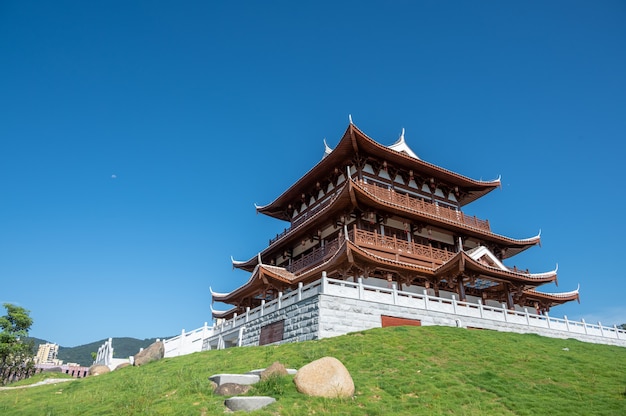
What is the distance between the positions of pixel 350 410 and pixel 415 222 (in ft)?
63.7

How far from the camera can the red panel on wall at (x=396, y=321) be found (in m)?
19.2

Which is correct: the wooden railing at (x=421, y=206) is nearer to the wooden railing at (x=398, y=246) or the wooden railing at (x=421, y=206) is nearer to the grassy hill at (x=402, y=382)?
the wooden railing at (x=398, y=246)

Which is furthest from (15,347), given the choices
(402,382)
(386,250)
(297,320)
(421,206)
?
(402,382)

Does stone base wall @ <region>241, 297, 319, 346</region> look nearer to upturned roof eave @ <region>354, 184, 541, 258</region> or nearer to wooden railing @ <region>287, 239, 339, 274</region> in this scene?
wooden railing @ <region>287, 239, 339, 274</region>

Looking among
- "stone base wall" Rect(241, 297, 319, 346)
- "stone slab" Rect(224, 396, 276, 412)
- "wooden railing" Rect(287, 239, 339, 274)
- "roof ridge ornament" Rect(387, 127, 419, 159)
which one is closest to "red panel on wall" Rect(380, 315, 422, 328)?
"stone base wall" Rect(241, 297, 319, 346)

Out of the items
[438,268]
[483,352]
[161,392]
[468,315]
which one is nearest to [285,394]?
[161,392]

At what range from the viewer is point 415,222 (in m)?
27.6

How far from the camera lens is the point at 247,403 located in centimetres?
932

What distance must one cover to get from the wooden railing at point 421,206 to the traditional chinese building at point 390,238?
80 millimetres

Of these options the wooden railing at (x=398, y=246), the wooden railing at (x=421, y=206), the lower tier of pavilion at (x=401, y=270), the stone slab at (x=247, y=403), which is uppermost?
the wooden railing at (x=421, y=206)

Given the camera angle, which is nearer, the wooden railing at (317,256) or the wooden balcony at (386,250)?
the wooden balcony at (386,250)

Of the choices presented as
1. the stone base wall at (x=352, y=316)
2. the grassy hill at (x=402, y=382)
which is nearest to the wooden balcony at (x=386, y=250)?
the stone base wall at (x=352, y=316)

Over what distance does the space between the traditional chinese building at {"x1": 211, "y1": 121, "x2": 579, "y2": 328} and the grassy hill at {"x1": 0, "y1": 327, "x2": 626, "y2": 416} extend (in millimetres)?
6513

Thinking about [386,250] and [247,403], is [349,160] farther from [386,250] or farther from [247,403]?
[247,403]
